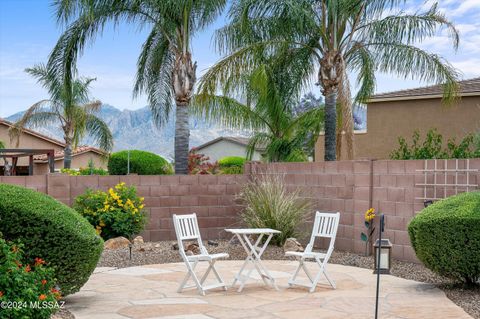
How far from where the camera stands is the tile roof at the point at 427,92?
2195 cm

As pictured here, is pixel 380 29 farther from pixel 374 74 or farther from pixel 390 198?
pixel 390 198

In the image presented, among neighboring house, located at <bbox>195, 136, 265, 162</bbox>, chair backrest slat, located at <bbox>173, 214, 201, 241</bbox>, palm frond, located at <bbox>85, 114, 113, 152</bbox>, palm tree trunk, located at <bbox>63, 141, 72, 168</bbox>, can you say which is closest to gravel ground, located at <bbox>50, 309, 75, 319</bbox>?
chair backrest slat, located at <bbox>173, 214, 201, 241</bbox>

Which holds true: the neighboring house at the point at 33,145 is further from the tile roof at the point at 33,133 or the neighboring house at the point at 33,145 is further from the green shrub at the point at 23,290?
the green shrub at the point at 23,290

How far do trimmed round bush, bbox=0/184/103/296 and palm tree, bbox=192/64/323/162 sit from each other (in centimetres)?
1032

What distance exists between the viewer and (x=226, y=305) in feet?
28.1

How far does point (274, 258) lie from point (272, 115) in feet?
26.6

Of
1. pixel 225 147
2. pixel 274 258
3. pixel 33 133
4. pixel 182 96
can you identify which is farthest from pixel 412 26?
pixel 225 147

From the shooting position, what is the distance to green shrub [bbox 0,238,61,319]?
6.01 m

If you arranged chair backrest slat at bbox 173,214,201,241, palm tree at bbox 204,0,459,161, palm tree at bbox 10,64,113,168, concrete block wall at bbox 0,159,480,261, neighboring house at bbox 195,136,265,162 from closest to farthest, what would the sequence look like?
chair backrest slat at bbox 173,214,201,241 < concrete block wall at bbox 0,159,480,261 < palm tree at bbox 204,0,459,161 < palm tree at bbox 10,64,113,168 < neighboring house at bbox 195,136,265,162

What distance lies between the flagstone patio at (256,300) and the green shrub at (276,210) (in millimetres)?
2938

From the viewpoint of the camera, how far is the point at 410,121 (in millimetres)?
24109

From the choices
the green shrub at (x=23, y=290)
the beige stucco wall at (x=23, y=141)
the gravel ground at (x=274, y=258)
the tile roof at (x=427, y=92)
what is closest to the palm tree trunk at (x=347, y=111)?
the tile roof at (x=427, y=92)

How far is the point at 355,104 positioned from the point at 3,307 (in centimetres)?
1630

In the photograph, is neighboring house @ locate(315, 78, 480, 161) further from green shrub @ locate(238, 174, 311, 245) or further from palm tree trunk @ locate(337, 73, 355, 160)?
green shrub @ locate(238, 174, 311, 245)
